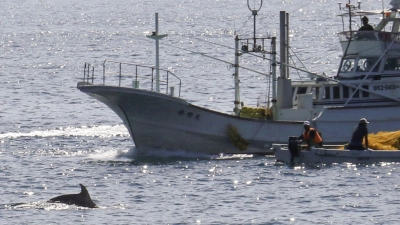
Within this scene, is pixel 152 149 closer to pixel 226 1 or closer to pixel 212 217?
pixel 212 217

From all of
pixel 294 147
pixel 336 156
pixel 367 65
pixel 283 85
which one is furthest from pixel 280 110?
pixel 336 156

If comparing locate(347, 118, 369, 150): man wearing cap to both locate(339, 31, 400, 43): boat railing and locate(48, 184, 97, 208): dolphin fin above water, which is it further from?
locate(48, 184, 97, 208): dolphin fin above water

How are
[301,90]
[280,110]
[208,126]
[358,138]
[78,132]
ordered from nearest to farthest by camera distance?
[358,138]
[208,126]
[280,110]
[301,90]
[78,132]

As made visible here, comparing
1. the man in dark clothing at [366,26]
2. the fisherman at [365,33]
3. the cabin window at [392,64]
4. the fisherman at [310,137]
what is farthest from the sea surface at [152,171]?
the man in dark clothing at [366,26]

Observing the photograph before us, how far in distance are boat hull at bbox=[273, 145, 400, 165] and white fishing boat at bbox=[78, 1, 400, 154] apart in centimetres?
262

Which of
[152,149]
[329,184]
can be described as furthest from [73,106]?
[329,184]

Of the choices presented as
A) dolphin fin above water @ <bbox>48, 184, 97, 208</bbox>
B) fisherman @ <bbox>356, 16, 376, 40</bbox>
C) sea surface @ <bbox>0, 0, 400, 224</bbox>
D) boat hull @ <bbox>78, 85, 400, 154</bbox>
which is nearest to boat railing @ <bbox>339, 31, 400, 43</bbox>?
fisherman @ <bbox>356, 16, 376, 40</bbox>

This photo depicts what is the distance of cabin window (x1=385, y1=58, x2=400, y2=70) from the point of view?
4341cm

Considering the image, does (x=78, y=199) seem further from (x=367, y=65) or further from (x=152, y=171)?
(x=367, y=65)

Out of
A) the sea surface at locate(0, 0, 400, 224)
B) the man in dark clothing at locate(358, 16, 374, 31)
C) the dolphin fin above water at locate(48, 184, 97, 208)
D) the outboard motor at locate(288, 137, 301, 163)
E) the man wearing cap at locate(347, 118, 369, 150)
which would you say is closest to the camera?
the sea surface at locate(0, 0, 400, 224)

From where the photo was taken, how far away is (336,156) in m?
39.1

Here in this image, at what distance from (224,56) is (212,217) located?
2377 inches

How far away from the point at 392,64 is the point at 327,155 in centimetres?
618

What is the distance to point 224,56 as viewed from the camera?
300 ft
